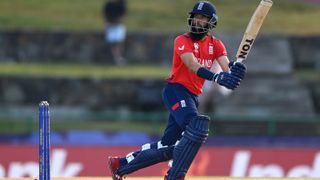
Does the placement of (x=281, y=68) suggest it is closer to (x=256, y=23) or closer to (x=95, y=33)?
(x=95, y=33)

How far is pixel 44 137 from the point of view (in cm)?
986

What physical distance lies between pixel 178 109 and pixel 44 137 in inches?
53.4

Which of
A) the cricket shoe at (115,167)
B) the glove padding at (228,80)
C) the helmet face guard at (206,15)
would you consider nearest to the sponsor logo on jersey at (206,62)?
the helmet face guard at (206,15)

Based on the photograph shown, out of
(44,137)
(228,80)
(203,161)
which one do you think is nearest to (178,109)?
(228,80)

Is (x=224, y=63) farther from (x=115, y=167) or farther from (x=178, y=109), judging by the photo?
(x=115, y=167)

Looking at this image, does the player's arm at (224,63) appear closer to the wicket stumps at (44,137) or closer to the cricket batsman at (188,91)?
the cricket batsman at (188,91)

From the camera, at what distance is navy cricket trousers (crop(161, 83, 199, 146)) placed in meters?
10.3

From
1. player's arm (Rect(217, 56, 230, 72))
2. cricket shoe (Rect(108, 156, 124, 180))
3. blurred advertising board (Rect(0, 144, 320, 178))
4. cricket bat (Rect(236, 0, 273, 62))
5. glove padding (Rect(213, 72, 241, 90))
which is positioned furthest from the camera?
blurred advertising board (Rect(0, 144, 320, 178))

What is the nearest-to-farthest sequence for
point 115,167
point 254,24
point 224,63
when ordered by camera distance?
point 254,24, point 224,63, point 115,167

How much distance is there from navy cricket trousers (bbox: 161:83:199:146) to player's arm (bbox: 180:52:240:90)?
35cm

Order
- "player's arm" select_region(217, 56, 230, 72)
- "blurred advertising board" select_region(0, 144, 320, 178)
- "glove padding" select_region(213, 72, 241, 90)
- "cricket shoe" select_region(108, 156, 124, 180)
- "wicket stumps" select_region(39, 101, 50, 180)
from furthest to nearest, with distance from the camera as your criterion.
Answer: "blurred advertising board" select_region(0, 144, 320, 178), "cricket shoe" select_region(108, 156, 124, 180), "player's arm" select_region(217, 56, 230, 72), "glove padding" select_region(213, 72, 241, 90), "wicket stumps" select_region(39, 101, 50, 180)

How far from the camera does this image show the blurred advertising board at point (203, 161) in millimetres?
16531

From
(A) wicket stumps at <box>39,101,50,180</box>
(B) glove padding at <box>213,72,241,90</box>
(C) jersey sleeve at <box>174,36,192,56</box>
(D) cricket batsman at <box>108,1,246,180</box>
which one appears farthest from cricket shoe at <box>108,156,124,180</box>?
(B) glove padding at <box>213,72,241,90</box>

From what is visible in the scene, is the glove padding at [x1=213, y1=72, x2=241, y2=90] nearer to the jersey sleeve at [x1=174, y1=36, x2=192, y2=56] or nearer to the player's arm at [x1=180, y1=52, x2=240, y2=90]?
the player's arm at [x1=180, y1=52, x2=240, y2=90]
